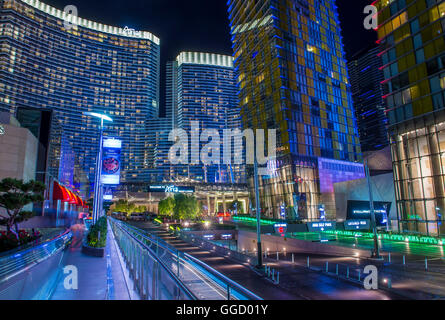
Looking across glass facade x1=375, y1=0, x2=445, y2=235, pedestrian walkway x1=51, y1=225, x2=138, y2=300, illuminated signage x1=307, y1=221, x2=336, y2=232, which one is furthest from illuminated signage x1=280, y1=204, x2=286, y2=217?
pedestrian walkway x1=51, y1=225, x2=138, y2=300

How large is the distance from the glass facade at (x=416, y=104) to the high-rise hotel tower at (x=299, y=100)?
2585 cm

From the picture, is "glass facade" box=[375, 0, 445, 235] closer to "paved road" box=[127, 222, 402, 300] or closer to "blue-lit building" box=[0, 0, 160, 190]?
"paved road" box=[127, 222, 402, 300]

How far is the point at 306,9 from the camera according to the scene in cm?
8212

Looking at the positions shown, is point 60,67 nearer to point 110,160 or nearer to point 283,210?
point 283,210

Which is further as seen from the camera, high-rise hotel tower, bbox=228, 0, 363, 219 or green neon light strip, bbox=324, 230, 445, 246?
high-rise hotel tower, bbox=228, 0, 363, 219

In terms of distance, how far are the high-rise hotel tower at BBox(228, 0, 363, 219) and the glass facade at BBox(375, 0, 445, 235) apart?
84.8 ft

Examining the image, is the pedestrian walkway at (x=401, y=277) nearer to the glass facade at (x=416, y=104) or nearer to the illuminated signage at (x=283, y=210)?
the glass facade at (x=416, y=104)

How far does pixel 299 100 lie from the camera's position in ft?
244

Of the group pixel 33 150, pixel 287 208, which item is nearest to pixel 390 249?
pixel 287 208

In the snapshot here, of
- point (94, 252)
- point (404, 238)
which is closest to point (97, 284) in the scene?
point (94, 252)

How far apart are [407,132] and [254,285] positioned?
38.9 m

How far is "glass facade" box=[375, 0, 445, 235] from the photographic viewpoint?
39344mm

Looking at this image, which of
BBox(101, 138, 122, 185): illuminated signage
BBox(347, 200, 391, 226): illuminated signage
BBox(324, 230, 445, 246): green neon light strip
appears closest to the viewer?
BBox(101, 138, 122, 185): illuminated signage
